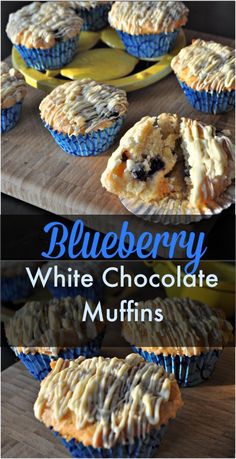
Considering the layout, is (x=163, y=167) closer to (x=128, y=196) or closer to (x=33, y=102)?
(x=128, y=196)

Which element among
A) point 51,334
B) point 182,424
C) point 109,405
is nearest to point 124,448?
point 109,405

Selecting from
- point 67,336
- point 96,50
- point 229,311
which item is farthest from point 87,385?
point 96,50

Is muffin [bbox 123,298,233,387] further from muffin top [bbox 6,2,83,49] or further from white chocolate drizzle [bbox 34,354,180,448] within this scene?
muffin top [bbox 6,2,83,49]

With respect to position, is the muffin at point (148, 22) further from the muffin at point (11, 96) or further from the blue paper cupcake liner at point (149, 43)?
the muffin at point (11, 96)

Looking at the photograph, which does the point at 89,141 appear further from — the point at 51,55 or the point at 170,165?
the point at 51,55

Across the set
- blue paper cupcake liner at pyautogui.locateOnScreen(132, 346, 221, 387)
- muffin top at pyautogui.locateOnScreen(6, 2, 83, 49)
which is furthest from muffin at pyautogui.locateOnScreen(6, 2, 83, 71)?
blue paper cupcake liner at pyautogui.locateOnScreen(132, 346, 221, 387)

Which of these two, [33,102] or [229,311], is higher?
[33,102]
